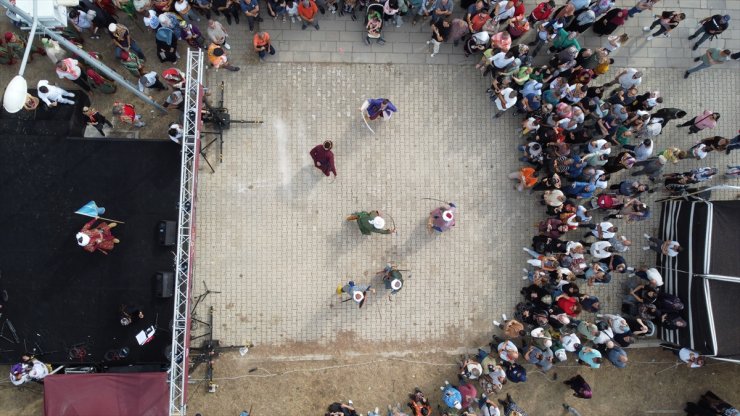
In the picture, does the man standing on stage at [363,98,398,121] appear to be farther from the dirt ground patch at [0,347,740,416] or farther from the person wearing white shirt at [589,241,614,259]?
the dirt ground patch at [0,347,740,416]

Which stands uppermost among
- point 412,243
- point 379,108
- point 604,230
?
point 379,108

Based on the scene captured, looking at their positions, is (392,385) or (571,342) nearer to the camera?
(571,342)

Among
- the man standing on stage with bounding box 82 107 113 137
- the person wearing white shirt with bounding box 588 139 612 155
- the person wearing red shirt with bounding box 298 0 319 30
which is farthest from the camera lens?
the person wearing red shirt with bounding box 298 0 319 30

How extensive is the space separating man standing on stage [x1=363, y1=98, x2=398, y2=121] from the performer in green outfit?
3037mm

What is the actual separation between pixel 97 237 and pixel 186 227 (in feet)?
9.78

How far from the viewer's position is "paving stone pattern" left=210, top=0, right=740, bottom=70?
13562 millimetres

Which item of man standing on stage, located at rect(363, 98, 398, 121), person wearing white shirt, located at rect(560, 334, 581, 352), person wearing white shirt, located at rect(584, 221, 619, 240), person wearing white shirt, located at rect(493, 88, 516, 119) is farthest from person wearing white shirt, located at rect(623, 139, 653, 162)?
man standing on stage, located at rect(363, 98, 398, 121)

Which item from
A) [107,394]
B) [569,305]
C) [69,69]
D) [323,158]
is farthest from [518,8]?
[107,394]

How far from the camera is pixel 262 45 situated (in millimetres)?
12492

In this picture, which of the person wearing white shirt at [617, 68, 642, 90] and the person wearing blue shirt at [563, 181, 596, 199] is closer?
the person wearing blue shirt at [563, 181, 596, 199]

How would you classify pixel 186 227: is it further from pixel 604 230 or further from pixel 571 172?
pixel 604 230

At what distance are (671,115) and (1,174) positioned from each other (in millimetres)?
20117

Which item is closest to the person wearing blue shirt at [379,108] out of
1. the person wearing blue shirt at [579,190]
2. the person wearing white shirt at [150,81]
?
the person wearing blue shirt at [579,190]

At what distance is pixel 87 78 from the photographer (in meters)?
12.8
